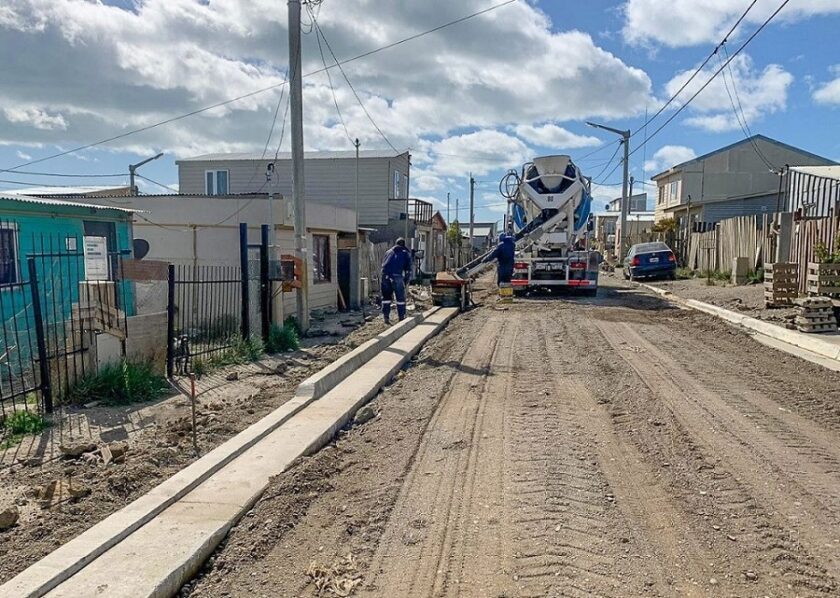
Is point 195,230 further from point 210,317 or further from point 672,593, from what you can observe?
point 672,593

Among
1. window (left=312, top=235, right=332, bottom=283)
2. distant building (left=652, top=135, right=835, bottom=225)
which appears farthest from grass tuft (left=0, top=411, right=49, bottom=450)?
distant building (left=652, top=135, right=835, bottom=225)

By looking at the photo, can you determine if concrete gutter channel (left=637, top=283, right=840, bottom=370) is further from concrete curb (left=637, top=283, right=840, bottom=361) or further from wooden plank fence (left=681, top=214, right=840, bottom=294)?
wooden plank fence (left=681, top=214, right=840, bottom=294)

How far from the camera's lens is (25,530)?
4.19 m

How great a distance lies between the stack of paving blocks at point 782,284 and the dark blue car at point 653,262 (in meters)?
13.0

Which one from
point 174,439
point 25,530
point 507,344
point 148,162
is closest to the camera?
point 25,530

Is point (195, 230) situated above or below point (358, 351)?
above

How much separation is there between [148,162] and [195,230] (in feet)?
55.3

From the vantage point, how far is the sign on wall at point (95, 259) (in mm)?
8008

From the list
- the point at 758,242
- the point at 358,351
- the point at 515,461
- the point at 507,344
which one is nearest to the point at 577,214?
the point at 758,242

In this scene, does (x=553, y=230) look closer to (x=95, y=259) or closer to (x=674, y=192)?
(x=95, y=259)

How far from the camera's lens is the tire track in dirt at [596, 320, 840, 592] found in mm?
3676

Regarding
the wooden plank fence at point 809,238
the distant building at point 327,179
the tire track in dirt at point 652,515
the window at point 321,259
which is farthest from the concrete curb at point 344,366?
the distant building at point 327,179

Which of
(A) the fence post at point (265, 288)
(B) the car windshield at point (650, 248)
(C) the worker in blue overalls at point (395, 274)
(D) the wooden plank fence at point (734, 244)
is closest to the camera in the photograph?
(A) the fence post at point (265, 288)

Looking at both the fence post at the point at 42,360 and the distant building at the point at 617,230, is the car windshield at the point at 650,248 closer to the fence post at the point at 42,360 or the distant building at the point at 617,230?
the distant building at the point at 617,230
